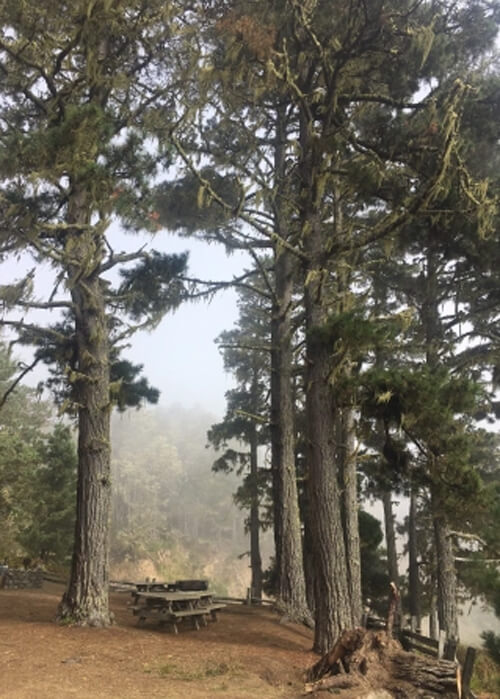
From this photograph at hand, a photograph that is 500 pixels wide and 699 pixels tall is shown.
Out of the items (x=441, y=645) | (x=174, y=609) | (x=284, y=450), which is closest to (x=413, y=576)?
(x=284, y=450)

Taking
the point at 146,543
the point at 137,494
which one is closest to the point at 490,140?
the point at 146,543

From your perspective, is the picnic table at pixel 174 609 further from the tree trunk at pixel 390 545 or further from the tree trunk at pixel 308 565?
the tree trunk at pixel 390 545

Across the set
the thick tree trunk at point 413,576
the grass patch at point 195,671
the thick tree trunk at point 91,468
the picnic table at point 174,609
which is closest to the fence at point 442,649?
the grass patch at point 195,671

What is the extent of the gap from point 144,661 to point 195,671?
0.82 meters

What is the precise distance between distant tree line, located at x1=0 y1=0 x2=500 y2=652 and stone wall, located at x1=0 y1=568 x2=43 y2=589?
685 cm

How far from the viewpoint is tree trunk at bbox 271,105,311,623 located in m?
12.3

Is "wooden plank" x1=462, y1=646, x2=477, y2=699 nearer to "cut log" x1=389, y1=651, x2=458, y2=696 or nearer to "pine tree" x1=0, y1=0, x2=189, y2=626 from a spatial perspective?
"cut log" x1=389, y1=651, x2=458, y2=696

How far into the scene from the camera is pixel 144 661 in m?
7.04

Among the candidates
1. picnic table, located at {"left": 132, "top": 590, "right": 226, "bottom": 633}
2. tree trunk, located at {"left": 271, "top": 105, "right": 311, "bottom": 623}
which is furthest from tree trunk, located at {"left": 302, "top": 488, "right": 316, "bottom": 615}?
picnic table, located at {"left": 132, "top": 590, "right": 226, "bottom": 633}

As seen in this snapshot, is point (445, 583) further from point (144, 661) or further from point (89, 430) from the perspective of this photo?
point (89, 430)

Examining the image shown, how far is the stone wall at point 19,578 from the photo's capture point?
15.3 m

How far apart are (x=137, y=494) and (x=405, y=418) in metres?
60.3

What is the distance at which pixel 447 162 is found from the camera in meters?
7.50

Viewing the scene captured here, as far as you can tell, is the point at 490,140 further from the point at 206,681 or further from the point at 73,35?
the point at 206,681
